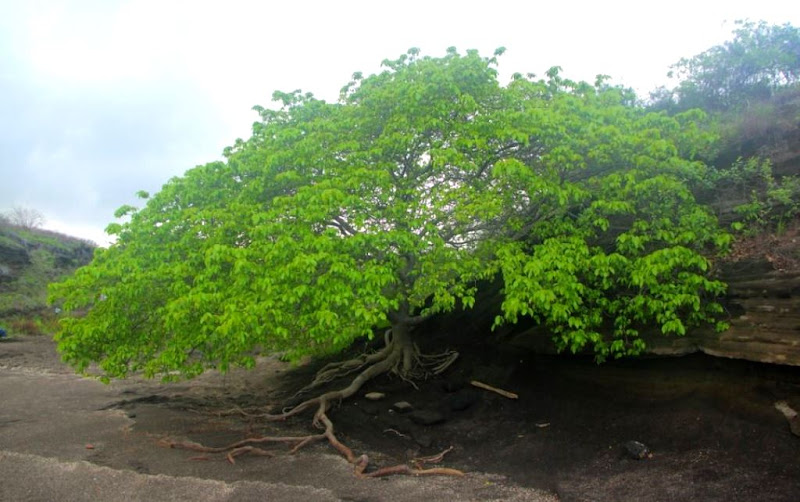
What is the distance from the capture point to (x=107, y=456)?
30.7 ft

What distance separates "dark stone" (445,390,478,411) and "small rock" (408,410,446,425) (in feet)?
1.34

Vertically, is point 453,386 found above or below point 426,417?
above

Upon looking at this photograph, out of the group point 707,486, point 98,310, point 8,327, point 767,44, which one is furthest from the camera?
point 8,327

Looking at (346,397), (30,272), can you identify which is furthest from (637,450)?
(30,272)

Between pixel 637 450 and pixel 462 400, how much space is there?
3983mm

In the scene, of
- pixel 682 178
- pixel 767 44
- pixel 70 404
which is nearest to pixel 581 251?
pixel 682 178

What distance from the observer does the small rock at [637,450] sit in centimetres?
776

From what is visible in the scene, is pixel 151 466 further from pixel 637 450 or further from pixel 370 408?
pixel 637 450

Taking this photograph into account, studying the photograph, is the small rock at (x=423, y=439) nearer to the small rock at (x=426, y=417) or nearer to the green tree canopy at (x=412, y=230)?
the small rock at (x=426, y=417)

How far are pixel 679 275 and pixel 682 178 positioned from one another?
8.80ft

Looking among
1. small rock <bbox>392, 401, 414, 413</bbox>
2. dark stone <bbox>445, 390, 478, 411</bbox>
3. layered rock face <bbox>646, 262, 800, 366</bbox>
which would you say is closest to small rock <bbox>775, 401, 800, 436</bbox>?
layered rock face <bbox>646, 262, 800, 366</bbox>

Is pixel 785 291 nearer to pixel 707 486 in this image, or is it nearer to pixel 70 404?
pixel 707 486

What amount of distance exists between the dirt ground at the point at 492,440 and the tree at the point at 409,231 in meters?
0.97

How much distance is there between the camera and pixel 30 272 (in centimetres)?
3672
